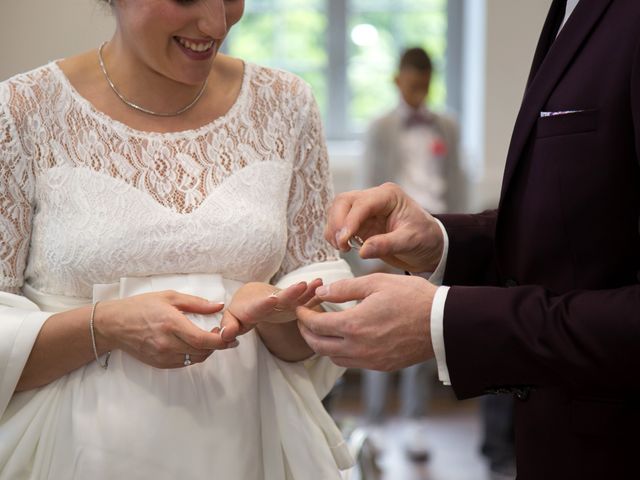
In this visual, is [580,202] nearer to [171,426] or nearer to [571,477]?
[571,477]

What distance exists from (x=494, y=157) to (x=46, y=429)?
5.19 m

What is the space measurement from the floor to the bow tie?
166 centimetres

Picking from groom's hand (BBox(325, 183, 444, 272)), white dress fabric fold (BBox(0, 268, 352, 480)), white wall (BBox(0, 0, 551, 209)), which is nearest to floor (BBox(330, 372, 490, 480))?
white wall (BBox(0, 0, 551, 209))

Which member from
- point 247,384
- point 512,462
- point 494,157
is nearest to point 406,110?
point 494,157

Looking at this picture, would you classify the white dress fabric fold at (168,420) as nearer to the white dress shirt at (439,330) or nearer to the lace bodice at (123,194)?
the lace bodice at (123,194)

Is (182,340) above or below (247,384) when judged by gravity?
above

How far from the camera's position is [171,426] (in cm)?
183

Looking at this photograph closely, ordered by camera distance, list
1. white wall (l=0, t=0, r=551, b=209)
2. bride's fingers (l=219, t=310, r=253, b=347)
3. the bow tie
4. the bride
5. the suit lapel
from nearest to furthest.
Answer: the suit lapel, bride's fingers (l=219, t=310, r=253, b=347), the bride, the bow tie, white wall (l=0, t=0, r=551, b=209)

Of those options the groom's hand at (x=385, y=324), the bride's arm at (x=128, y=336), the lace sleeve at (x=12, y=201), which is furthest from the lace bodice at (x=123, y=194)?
the groom's hand at (x=385, y=324)

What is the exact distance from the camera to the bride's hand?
1.71 m

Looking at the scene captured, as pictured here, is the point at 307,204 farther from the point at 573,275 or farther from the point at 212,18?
the point at 573,275

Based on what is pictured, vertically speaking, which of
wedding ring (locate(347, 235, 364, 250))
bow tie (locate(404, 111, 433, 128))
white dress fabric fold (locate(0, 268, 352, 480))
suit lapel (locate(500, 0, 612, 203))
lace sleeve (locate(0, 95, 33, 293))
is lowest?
white dress fabric fold (locate(0, 268, 352, 480))

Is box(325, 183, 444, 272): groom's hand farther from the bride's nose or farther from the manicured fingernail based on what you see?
the bride's nose

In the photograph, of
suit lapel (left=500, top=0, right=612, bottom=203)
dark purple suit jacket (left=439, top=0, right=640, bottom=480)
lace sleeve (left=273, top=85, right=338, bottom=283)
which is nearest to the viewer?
dark purple suit jacket (left=439, top=0, right=640, bottom=480)
